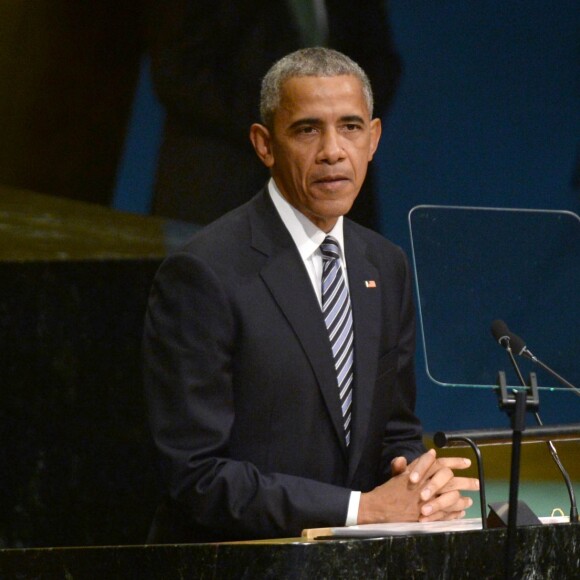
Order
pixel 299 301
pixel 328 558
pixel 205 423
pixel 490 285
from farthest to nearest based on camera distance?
pixel 490 285, pixel 299 301, pixel 205 423, pixel 328 558

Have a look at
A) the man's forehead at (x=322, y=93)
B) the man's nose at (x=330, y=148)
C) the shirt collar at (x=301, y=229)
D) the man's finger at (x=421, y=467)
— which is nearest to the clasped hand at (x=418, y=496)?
the man's finger at (x=421, y=467)

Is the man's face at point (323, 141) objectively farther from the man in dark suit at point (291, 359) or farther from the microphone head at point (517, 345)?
the microphone head at point (517, 345)

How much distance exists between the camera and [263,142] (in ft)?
8.13

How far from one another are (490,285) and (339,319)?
0.37 meters

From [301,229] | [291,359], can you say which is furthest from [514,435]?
[301,229]

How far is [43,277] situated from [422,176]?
1.22m

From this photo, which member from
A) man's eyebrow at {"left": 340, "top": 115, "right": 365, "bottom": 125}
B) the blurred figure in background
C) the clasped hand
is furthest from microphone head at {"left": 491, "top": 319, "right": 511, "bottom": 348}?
the blurred figure in background

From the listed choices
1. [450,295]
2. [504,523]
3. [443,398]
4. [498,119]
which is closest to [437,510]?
[504,523]

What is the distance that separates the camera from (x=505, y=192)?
3867mm

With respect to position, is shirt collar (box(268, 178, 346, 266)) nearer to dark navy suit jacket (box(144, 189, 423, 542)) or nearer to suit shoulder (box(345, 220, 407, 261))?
dark navy suit jacket (box(144, 189, 423, 542))

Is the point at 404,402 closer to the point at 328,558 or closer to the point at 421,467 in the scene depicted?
the point at 421,467

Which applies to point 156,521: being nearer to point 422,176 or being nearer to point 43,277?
point 43,277

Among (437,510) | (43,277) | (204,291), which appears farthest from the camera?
(43,277)

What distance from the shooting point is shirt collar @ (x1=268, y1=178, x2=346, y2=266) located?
7.78 feet
